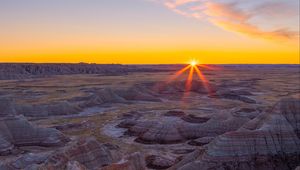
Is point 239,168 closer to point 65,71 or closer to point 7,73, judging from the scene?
point 7,73

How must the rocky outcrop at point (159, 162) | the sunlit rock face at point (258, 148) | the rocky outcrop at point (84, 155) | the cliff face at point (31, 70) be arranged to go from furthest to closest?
the cliff face at point (31, 70)
the rocky outcrop at point (159, 162)
the sunlit rock face at point (258, 148)
the rocky outcrop at point (84, 155)

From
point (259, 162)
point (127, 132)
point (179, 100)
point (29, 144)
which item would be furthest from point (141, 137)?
point (179, 100)

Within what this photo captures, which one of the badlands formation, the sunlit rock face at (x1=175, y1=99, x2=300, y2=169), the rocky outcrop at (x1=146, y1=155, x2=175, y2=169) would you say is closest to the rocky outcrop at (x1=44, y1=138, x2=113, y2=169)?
the badlands formation

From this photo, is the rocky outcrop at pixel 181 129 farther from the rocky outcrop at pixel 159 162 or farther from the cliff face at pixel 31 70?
the cliff face at pixel 31 70

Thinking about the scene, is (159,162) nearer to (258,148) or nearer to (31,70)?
(258,148)

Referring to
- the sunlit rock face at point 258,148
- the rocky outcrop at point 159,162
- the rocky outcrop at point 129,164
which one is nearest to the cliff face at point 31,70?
the rocky outcrop at point 159,162

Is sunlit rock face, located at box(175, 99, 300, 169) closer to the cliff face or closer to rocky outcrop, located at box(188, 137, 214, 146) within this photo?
rocky outcrop, located at box(188, 137, 214, 146)

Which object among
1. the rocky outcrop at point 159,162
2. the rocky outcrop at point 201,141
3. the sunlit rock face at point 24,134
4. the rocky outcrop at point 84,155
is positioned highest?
the rocky outcrop at point 84,155

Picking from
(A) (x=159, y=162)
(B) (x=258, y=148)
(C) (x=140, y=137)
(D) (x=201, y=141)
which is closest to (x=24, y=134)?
(C) (x=140, y=137)
